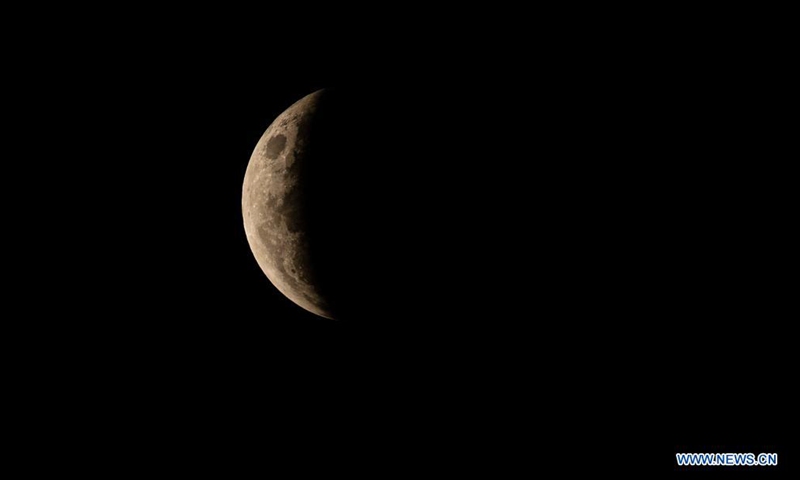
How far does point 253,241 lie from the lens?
369cm

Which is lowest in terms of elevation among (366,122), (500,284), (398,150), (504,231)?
(500,284)

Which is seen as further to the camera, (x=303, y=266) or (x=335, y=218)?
(x=303, y=266)

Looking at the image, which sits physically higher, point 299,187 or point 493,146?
point 493,146

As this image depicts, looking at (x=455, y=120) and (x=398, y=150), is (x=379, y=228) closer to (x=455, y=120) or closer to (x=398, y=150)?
(x=398, y=150)

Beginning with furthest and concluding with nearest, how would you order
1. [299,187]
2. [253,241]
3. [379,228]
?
[253,241]
[299,187]
[379,228]

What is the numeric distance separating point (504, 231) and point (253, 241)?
1.96m

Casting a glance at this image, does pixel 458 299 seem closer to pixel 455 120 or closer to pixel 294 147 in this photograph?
pixel 455 120

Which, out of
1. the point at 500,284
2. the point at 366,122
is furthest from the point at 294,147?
the point at 500,284

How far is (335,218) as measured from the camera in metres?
2.99

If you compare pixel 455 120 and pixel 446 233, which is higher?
pixel 455 120

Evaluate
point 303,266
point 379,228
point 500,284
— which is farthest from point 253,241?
point 500,284

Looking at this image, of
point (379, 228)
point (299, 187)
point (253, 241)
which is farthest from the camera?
point (253, 241)

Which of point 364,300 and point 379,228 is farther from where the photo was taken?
point 364,300

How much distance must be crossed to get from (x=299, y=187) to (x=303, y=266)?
1.88 feet
